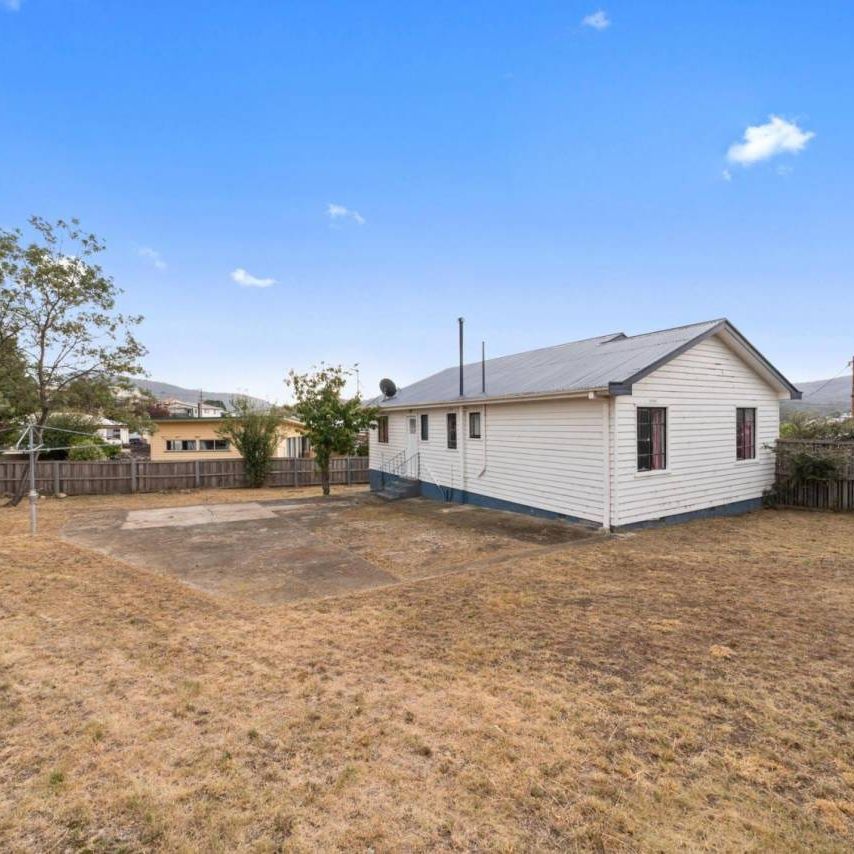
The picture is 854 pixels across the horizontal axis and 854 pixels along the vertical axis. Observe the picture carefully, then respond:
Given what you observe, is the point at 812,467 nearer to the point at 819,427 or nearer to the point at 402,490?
the point at 819,427

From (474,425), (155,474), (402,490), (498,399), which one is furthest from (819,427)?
(155,474)

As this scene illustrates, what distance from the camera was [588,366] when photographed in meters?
10.6

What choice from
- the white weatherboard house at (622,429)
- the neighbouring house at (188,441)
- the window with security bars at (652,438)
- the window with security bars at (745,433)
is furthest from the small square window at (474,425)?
the neighbouring house at (188,441)

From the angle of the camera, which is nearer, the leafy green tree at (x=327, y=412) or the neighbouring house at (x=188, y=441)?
the leafy green tree at (x=327, y=412)

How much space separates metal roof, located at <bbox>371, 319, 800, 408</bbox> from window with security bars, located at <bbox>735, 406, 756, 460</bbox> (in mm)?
1106

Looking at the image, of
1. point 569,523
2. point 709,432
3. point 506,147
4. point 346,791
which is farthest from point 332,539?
point 506,147

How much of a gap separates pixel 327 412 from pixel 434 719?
42.1 feet

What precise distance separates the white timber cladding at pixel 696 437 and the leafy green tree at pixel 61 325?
15.2 metres

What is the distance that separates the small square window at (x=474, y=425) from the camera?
12594 mm

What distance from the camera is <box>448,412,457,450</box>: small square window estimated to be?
13.6 metres

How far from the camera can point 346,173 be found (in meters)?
15.4

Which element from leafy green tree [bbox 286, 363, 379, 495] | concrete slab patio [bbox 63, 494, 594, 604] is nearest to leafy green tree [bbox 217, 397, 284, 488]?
leafy green tree [bbox 286, 363, 379, 495]

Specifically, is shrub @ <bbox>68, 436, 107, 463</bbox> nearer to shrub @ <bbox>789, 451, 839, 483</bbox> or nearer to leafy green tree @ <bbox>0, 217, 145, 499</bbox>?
leafy green tree @ <bbox>0, 217, 145, 499</bbox>

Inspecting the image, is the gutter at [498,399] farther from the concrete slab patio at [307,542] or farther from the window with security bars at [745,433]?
the window with security bars at [745,433]
